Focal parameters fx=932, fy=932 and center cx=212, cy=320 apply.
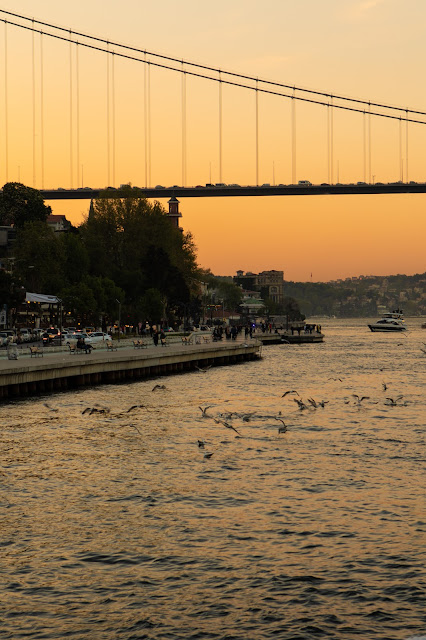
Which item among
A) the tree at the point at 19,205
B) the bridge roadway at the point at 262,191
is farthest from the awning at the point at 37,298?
the bridge roadway at the point at 262,191

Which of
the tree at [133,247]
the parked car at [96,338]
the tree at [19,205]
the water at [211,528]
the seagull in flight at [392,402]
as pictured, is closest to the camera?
the water at [211,528]

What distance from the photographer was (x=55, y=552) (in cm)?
1842

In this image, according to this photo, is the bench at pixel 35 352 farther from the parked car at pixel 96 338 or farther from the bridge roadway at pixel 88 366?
the parked car at pixel 96 338

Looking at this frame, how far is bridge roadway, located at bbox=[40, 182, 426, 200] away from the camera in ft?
456

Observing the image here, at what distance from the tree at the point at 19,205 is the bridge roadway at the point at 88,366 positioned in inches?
2023

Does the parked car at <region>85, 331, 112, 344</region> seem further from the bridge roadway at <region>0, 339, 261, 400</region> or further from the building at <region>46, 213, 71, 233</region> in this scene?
the building at <region>46, 213, 71, 233</region>

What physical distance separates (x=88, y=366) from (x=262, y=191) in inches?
3756

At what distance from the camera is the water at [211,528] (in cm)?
1509

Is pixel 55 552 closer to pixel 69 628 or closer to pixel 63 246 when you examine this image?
pixel 69 628

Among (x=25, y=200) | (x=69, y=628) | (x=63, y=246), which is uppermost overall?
(x=25, y=200)

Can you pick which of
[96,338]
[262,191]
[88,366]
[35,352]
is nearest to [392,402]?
[88,366]

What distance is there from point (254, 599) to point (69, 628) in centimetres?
324

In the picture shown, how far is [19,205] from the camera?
122500 millimetres

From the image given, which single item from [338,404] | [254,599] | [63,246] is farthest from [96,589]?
[63,246]
